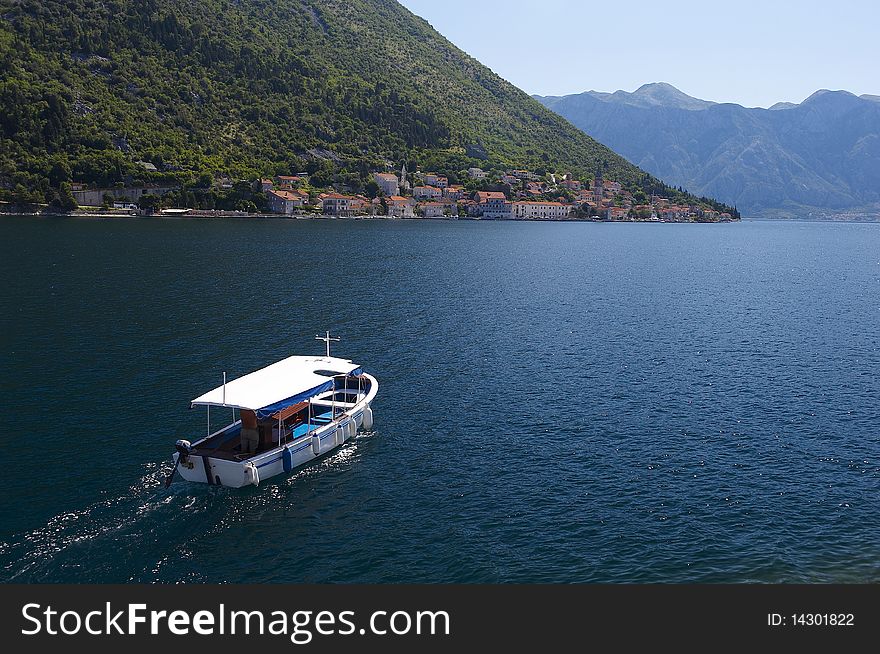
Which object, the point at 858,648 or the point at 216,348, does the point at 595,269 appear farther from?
the point at 858,648

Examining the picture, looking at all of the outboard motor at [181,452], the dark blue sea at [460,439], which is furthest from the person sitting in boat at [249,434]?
the outboard motor at [181,452]

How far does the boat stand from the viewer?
121ft

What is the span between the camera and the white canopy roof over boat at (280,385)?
40.0 metres

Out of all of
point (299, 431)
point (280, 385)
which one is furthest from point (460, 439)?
point (280, 385)

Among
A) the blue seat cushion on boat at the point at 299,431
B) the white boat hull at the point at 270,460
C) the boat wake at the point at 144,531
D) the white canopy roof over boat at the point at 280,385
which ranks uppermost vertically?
the white canopy roof over boat at the point at 280,385

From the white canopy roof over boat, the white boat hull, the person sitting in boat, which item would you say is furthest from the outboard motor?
the person sitting in boat

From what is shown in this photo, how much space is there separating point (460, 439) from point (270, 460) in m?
12.7

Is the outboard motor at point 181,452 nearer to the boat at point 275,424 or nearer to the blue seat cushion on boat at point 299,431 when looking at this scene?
the boat at point 275,424

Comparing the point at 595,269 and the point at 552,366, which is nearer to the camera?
the point at 552,366

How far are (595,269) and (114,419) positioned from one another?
110602 millimetres

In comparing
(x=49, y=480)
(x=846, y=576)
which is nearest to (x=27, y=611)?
(x=49, y=480)

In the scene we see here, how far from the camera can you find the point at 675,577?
29453 mm

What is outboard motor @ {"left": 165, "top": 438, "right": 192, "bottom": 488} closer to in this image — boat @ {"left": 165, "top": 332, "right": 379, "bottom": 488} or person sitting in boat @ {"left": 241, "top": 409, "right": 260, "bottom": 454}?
boat @ {"left": 165, "top": 332, "right": 379, "bottom": 488}

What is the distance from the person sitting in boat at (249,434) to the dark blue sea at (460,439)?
2670mm
